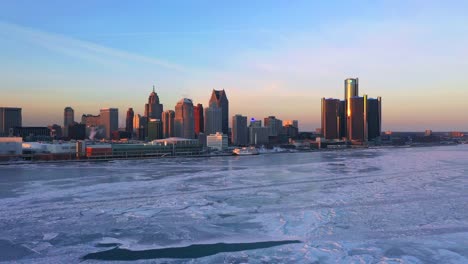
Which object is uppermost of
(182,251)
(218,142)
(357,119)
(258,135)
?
(357,119)

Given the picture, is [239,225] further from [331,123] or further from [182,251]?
[331,123]

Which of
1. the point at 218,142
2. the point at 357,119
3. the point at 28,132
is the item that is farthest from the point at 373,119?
the point at 28,132

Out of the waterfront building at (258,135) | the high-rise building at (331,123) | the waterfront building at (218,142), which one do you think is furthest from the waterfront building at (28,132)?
the high-rise building at (331,123)

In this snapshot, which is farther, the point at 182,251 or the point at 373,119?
the point at 373,119

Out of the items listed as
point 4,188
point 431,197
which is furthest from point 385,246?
point 4,188

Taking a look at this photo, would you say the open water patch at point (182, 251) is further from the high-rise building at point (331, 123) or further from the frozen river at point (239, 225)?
the high-rise building at point (331, 123)

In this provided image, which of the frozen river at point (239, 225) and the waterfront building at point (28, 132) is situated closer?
the frozen river at point (239, 225)
